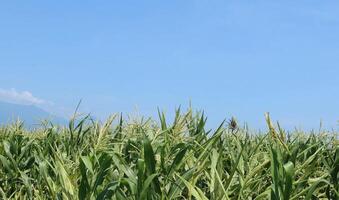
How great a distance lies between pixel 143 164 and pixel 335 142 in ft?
6.89

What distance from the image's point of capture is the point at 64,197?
259cm

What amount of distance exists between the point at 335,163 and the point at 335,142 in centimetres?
84

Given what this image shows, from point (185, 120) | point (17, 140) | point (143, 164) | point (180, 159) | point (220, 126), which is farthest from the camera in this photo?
point (17, 140)

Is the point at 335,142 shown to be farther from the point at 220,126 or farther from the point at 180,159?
the point at 180,159

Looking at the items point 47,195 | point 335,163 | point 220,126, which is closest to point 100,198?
point 220,126

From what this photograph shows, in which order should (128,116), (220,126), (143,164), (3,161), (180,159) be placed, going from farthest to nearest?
1. (128,116)
2. (3,161)
3. (220,126)
4. (180,159)
5. (143,164)

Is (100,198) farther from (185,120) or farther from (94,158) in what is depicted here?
(185,120)

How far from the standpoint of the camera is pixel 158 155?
2709 millimetres

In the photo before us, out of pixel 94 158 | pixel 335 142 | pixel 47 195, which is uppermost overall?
pixel 335 142

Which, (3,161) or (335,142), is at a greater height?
(335,142)

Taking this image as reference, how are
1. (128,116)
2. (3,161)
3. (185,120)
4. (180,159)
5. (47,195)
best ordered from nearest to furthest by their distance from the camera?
(180,159), (185,120), (47,195), (3,161), (128,116)

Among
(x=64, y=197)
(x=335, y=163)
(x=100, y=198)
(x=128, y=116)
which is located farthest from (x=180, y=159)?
(x=128, y=116)

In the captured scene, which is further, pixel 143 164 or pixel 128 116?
pixel 128 116

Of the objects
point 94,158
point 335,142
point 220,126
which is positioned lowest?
point 94,158
